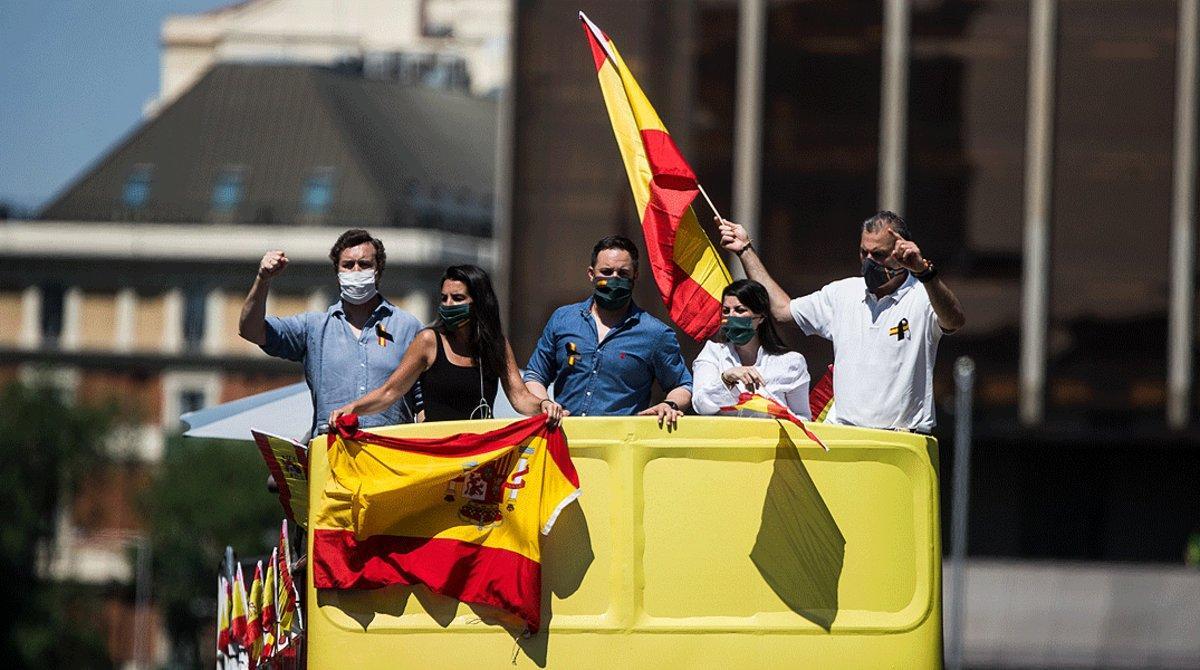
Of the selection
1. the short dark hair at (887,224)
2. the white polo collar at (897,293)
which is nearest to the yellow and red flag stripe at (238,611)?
the white polo collar at (897,293)

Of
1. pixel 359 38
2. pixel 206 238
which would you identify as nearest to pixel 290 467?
pixel 206 238

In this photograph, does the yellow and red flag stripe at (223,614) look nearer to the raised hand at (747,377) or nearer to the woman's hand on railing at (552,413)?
the raised hand at (747,377)

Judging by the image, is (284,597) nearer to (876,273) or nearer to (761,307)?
(761,307)

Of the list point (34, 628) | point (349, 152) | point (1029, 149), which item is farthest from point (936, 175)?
point (349, 152)

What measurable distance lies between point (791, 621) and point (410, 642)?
1174 millimetres

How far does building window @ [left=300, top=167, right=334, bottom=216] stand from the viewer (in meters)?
97.2

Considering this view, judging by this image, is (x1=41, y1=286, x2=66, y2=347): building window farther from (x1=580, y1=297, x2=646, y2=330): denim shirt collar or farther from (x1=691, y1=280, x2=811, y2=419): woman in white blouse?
(x1=691, y1=280, x2=811, y2=419): woman in white blouse

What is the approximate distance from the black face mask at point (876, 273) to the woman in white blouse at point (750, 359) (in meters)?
0.48

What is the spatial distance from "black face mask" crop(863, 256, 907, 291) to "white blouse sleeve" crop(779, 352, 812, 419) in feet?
1.58

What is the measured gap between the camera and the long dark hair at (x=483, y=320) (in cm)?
925

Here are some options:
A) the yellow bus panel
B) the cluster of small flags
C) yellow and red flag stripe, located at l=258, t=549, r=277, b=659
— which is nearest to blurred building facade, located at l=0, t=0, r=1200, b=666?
the cluster of small flags

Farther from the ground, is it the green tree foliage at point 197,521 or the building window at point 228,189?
the building window at point 228,189

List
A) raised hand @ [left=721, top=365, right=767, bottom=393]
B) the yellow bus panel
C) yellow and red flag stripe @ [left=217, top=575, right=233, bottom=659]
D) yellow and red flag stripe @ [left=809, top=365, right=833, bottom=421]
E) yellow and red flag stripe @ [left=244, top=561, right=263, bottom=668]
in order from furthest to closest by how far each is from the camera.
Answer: yellow and red flag stripe @ [left=217, top=575, right=233, bottom=659], yellow and red flag stripe @ [left=244, top=561, right=263, bottom=668], yellow and red flag stripe @ [left=809, top=365, right=833, bottom=421], raised hand @ [left=721, top=365, right=767, bottom=393], the yellow bus panel

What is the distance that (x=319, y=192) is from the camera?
3863 inches
